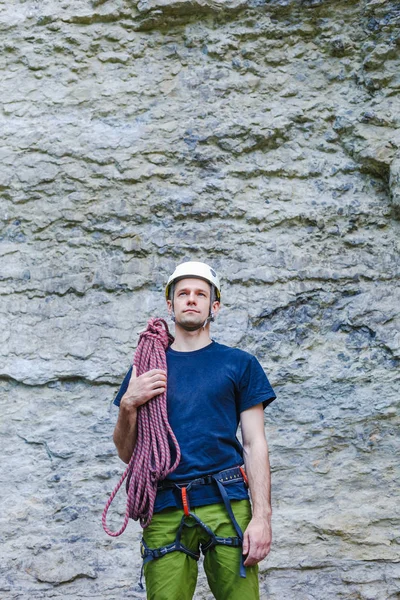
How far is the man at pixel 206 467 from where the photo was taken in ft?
8.63

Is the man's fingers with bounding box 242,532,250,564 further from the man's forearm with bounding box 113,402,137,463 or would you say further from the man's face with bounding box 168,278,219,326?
the man's face with bounding box 168,278,219,326

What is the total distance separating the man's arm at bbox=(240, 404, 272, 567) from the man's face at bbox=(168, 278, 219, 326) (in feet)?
1.53

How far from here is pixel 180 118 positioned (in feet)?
16.4

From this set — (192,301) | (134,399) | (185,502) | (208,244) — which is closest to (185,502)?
(185,502)

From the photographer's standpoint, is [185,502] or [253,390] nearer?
[185,502]

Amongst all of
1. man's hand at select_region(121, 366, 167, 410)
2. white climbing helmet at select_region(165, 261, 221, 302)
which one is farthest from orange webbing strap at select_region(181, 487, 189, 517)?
white climbing helmet at select_region(165, 261, 221, 302)

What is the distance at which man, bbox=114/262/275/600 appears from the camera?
2.63 meters

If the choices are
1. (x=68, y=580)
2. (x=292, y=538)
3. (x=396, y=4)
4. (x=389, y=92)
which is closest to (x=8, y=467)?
(x=68, y=580)

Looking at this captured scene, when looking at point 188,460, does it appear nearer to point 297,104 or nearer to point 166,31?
point 297,104

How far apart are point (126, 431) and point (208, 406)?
0.36 meters

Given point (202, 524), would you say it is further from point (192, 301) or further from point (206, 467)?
point (192, 301)

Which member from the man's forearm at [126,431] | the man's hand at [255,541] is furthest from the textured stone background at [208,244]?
the man's hand at [255,541]

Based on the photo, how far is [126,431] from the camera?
2850mm

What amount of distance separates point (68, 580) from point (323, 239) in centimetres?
273
